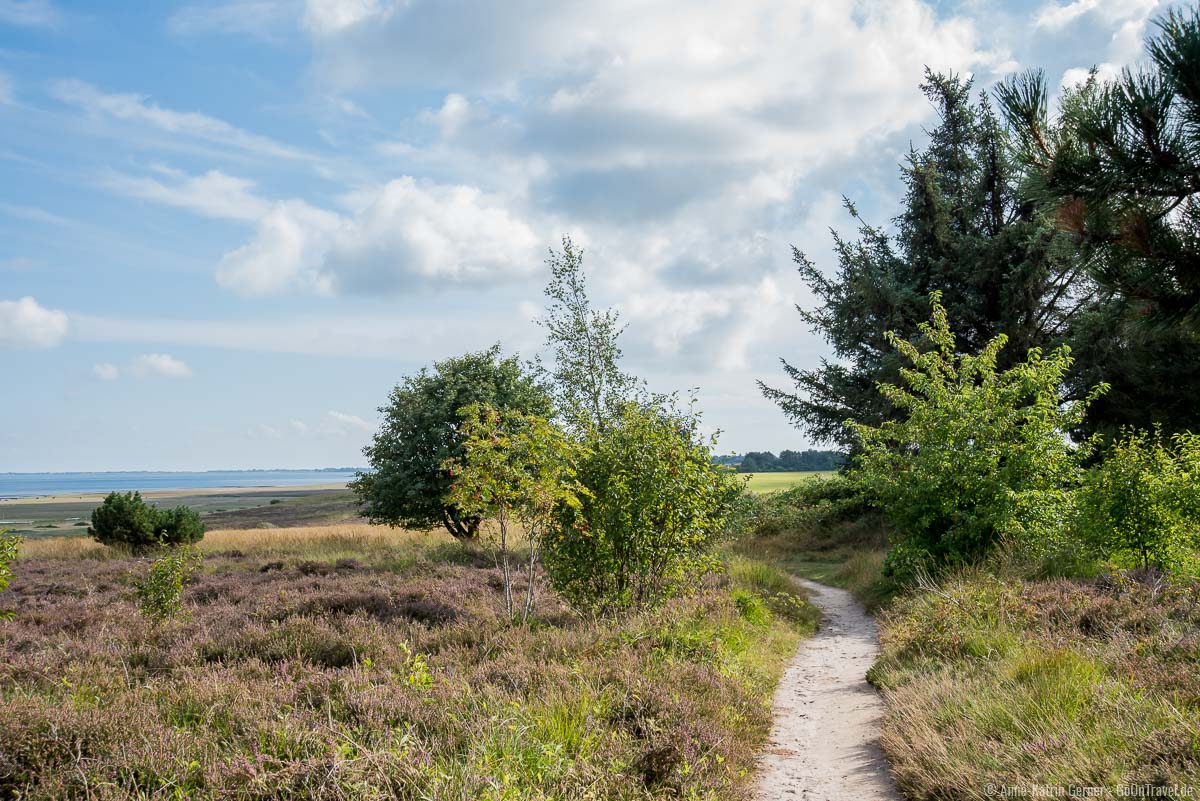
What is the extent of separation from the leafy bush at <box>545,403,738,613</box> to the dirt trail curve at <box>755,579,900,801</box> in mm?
2074

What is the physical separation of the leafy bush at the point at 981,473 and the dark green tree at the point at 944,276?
7.37 m

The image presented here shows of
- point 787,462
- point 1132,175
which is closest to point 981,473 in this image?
point 1132,175

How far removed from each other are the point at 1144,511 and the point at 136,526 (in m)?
29.2

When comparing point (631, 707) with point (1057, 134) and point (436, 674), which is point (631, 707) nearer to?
point (436, 674)

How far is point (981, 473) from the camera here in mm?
12773

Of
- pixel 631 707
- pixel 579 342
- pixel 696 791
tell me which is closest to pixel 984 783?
pixel 696 791

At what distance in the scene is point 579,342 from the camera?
28562 millimetres

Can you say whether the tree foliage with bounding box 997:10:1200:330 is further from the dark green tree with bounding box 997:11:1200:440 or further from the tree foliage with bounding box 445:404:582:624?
the tree foliage with bounding box 445:404:582:624

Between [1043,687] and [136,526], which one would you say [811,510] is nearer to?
[1043,687]

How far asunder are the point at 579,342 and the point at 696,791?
2422 cm

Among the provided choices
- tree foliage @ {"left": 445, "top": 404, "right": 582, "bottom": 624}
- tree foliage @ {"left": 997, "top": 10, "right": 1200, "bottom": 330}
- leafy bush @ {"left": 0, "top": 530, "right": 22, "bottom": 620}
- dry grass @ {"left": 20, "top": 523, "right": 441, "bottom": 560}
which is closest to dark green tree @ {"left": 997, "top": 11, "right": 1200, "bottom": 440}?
tree foliage @ {"left": 997, "top": 10, "right": 1200, "bottom": 330}

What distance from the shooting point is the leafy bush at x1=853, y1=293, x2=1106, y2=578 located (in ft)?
40.1

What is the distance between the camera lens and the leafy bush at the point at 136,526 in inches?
1018

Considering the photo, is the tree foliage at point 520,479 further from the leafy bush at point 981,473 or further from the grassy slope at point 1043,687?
the leafy bush at point 981,473
